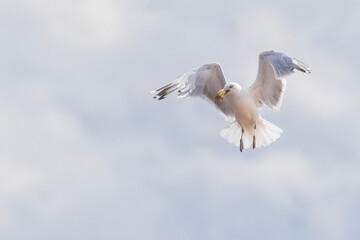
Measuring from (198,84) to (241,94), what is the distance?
86cm

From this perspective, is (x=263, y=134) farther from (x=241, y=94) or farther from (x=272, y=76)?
(x=272, y=76)

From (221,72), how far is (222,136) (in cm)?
131

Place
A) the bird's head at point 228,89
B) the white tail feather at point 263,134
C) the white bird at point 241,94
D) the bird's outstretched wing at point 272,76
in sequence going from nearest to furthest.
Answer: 1. the bird's outstretched wing at point 272,76
2. the bird's head at point 228,89
3. the white bird at point 241,94
4. the white tail feather at point 263,134

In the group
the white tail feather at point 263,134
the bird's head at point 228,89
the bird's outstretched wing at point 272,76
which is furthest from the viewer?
the white tail feather at point 263,134

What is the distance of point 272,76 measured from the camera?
21266mm

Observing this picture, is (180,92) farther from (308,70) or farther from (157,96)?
(308,70)

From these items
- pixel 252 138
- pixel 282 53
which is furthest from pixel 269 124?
pixel 282 53

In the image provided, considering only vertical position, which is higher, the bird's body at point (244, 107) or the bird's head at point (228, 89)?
the bird's head at point (228, 89)

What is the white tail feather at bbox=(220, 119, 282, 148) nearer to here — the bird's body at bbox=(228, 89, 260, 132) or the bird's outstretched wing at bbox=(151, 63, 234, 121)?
the bird's body at bbox=(228, 89, 260, 132)

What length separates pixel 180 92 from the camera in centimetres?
2136

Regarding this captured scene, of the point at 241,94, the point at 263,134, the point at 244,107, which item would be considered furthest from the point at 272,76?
the point at 263,134

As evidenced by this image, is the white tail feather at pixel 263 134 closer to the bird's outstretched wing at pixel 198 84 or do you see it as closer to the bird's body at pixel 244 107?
the bird's body at pixel 244 107

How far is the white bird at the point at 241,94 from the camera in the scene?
21.3 meters

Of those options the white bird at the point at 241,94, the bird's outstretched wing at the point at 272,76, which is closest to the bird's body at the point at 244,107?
the white bird at the point at 241,94
